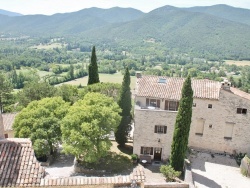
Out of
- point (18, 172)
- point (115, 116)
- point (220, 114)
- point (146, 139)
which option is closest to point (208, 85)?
point (220, 114)

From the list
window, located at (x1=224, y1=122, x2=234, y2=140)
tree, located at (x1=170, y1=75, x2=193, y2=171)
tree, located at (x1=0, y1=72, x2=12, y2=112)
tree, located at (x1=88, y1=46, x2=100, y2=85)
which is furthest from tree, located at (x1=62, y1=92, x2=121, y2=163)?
tree, located at (x1=0, y1=72, x2=12, y2=112)

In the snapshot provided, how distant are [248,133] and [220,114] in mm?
4068

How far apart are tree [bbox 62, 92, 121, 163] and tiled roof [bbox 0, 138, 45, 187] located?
13.5 metres

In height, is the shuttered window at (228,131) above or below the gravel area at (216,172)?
above

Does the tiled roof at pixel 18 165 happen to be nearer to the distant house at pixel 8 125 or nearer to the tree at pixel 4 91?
the distant house at pixel 8 125

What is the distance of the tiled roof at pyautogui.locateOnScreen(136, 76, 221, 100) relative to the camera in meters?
33.9

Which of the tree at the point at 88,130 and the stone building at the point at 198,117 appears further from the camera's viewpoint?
the stone building at the point at 198,117

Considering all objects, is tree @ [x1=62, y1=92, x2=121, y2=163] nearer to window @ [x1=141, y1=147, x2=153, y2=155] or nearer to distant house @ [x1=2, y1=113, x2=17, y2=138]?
window @ [x1=141, y1=147, x2=153, y2=155]

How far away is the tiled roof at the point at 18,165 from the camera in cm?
1392

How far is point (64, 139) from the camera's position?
30.9 meters

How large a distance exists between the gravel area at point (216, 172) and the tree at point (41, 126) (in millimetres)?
16573

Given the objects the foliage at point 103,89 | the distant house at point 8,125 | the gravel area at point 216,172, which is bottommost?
the gravel area at point 216,172

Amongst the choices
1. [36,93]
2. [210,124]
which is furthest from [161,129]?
[36,93]

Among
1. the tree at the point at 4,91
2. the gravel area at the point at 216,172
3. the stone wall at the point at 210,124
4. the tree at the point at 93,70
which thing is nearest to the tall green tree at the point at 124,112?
the stone wall at the point at 210,124
